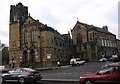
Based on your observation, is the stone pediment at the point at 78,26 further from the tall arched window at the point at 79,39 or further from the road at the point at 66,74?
the road at the point at 66,74

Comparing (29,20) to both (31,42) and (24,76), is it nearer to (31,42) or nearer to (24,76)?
(31,42)

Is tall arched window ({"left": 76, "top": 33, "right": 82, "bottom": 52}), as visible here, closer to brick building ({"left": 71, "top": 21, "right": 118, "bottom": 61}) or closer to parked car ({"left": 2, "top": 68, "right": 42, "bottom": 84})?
brick building ({"left": 71, "top": 21, "right": 118, "bottom": 61})

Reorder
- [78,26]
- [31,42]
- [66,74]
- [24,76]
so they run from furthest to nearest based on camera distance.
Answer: [78,26]
[31,42]
[66,74]
[24,76]

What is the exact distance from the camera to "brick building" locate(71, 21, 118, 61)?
303ft

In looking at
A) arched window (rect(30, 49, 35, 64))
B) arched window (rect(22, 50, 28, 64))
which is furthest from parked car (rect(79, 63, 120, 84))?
arched window (rect(22, 50, 28, 64))

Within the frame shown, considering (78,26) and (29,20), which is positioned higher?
(29,20)

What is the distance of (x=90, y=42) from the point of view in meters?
93.4

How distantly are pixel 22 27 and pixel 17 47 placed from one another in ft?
21.8

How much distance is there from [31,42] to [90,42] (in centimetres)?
2375

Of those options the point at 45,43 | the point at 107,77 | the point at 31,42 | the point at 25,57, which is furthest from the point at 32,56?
the point at 107,77

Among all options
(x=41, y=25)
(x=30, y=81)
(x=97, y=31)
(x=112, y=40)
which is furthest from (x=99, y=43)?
(x=30, y=81)

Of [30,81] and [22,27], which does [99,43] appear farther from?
[30,81]

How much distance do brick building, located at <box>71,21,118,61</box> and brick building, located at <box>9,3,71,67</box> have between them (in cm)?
920

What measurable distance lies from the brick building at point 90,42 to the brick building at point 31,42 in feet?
30.2
